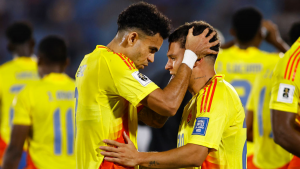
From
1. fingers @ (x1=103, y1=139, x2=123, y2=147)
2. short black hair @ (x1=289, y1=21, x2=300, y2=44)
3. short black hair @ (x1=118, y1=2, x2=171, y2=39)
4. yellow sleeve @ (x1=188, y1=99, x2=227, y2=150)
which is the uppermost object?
short black hair @ (x1=289, y1=21, x2=300, y2=44)

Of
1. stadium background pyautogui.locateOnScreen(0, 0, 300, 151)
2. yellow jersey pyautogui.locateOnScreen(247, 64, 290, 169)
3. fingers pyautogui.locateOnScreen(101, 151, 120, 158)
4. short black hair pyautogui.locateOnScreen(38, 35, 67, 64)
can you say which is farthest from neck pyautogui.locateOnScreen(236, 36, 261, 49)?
stadium background pyautogui.locateOnScreen(0, 0, 300, 151)

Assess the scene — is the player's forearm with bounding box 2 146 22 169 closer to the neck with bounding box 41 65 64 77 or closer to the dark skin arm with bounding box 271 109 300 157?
the neck with bounding box 41 65 64 77

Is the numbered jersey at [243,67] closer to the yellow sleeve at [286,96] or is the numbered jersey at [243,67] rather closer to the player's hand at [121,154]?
the yellow sleeve at [286,96]

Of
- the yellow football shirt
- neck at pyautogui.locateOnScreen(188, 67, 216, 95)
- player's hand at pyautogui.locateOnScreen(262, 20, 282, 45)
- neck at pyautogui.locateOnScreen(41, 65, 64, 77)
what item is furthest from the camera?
player's hand at pyautogui.locateOnScreen(262, 20, 282, 45)

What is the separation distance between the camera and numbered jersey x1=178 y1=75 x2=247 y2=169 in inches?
91.2

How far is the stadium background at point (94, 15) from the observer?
10195 mm

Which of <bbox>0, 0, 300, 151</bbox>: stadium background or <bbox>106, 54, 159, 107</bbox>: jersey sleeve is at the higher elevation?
<bbox>0, 0, 300, 151</bbox>: stadium background

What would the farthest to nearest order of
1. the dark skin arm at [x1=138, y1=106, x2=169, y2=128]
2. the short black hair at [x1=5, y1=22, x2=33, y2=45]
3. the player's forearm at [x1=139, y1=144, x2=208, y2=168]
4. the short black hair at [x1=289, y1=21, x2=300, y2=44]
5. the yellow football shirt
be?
the short black hair at [x1=5, y1=22, x2=33, y2=45], the yellow football shirt, the short black hair at [x1=289, y1=21, x2=300, y2=44], the dark skin arm at [x1=138, y1=106, x2=169, y2=128], the player's forearm at [x1=139, y1=144, x2=208, y2=168]

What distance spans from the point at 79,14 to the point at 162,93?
8702 mm

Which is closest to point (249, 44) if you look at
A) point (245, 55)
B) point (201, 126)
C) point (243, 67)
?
point (245, 55)

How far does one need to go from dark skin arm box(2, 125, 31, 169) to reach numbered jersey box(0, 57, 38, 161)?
153 cm

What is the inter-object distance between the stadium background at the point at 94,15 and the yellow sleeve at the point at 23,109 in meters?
6.01

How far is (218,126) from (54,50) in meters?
2.78

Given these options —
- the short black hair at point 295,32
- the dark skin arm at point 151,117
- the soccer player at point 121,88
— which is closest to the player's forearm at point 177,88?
the soccer player at point 121,88
